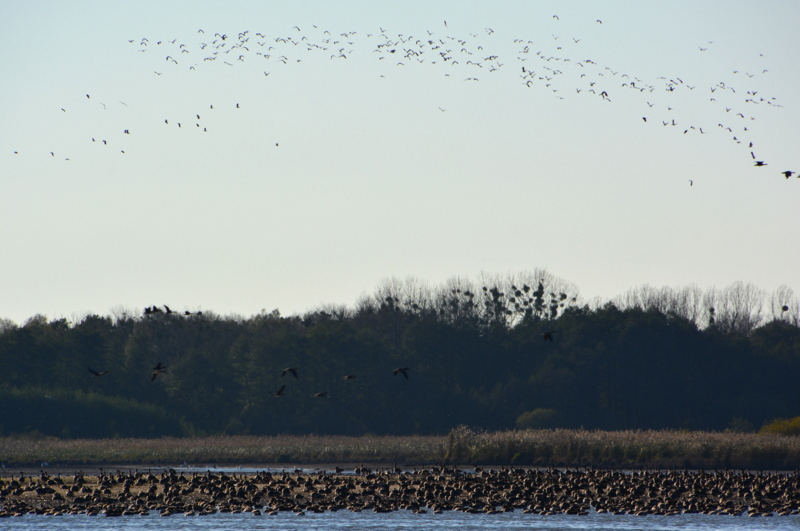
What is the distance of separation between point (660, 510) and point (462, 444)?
2606 centimetres

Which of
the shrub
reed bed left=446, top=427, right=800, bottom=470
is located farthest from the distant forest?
reed bed left=446, top=427, right=800, bottom=470

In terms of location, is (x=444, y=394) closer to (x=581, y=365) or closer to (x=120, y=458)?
(x=581, y=365)

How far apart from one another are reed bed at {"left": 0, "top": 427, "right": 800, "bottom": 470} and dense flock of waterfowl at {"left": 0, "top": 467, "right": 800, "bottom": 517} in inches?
425

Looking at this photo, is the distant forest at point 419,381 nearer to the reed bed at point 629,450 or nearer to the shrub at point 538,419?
the shrub at point 538,419

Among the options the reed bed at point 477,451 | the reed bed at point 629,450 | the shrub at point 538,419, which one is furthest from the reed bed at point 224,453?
the shrub at point 538,419

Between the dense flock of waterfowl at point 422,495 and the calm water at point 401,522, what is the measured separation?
2.98ft

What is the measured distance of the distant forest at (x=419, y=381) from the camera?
304 feet

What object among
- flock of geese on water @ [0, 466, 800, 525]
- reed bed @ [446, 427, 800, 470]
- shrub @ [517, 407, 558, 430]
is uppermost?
shrub @ [517, 407, 558, 430]

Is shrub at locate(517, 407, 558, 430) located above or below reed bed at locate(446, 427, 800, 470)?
above

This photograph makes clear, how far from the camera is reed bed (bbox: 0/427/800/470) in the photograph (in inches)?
2329

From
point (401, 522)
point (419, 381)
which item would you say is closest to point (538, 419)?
point (419, 381)

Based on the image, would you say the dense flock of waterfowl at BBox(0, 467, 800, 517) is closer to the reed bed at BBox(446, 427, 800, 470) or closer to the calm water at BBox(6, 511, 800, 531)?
the calm water at BBox(6, 511, 800, 531)

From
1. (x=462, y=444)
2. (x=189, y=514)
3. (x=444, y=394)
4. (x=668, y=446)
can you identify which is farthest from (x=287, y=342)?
(x=189, y=514)

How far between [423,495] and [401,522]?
18.5 feet
